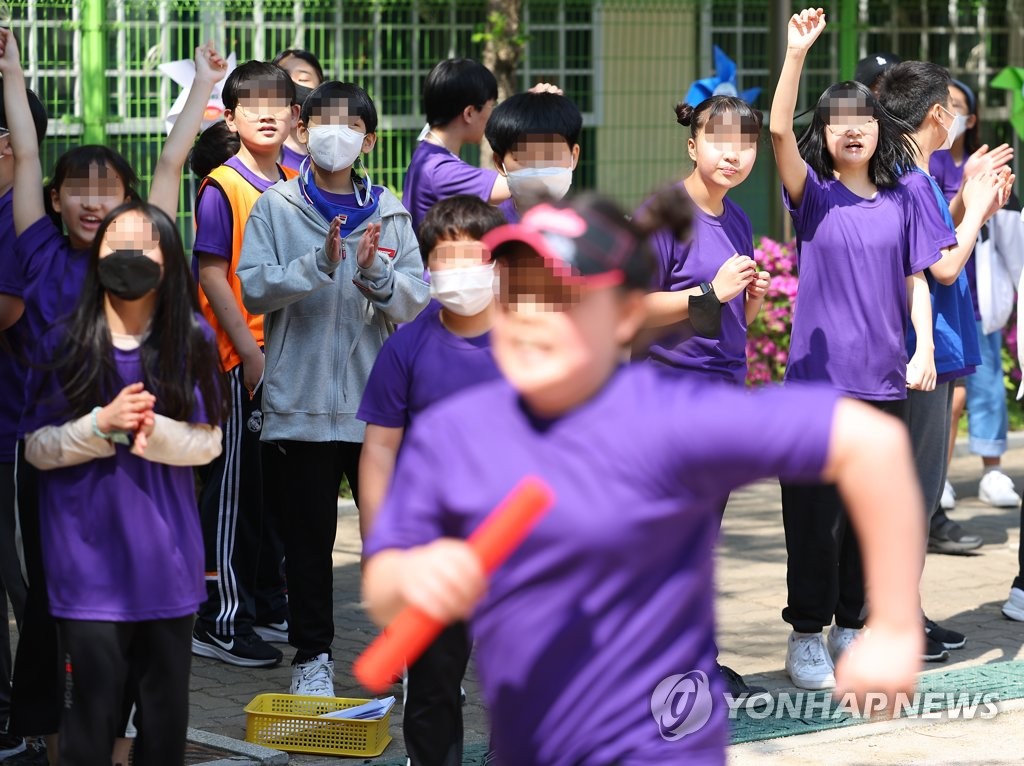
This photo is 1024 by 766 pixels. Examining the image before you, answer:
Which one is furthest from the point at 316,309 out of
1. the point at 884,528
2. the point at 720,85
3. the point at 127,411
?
the point at 720,85

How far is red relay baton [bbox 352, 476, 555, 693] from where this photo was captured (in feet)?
8.09

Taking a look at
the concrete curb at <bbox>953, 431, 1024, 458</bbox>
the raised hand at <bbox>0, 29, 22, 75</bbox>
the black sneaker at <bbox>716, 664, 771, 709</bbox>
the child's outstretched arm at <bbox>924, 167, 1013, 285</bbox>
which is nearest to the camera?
the raised hand at <bbox>0, 29, 22, 75</bbox>

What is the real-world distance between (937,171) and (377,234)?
4.30 metres

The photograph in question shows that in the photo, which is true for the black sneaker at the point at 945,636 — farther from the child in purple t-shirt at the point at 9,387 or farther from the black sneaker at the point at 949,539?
the child in purple t-shirt at the point at 9,387

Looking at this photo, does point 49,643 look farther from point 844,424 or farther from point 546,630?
point 844,424

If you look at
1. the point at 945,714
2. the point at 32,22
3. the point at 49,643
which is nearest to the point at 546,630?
the point at 49,643

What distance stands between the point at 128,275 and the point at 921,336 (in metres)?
3.06

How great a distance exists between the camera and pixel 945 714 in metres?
5.55

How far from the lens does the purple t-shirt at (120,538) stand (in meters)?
3.97

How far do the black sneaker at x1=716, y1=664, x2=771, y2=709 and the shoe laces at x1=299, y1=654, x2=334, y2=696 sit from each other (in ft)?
4.50

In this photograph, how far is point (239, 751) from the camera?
16.1 ft

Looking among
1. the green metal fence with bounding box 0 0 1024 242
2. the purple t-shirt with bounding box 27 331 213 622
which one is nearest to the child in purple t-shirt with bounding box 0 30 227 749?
the purple t-shirt with bounding box 27 331 213 622

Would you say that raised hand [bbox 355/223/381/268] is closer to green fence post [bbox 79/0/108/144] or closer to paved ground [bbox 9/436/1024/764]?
paved ground [bbox 9/436/1024/764]

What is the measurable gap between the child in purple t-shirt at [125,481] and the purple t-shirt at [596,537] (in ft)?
4.13
